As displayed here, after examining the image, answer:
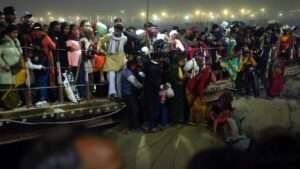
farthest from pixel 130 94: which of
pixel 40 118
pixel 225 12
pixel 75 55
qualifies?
pixel 225 12

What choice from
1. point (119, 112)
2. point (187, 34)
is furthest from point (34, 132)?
point (187, 34)

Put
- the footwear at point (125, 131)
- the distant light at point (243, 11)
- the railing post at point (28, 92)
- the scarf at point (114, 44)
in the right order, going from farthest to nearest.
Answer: the distant light at point (243, 11) → the footwear at point (125, 131) → the scarf at point (114, 44) → the railing post at point (28, 92)

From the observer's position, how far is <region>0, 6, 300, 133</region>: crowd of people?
827cm

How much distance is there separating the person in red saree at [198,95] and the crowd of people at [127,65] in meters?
0.03

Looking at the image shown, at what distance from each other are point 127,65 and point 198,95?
227cm

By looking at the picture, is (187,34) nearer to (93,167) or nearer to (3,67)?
(3,67)

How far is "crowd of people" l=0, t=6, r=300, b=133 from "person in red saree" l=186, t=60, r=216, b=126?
0.08 ft

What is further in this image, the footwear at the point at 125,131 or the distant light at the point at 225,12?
the distant light at the point at 225,12

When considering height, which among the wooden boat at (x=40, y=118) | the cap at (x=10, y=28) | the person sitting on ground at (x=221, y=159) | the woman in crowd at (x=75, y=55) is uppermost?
the cap at (x=10, y=28)

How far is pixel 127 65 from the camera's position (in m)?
9.72

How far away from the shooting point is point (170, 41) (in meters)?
10.9

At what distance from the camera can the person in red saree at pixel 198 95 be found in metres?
10.9

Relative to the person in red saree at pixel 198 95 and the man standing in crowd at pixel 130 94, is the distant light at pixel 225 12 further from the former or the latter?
the man standing in crowd at pixel 130 94

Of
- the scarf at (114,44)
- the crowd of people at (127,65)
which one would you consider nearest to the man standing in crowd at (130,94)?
the crowd of people at (127,65)
